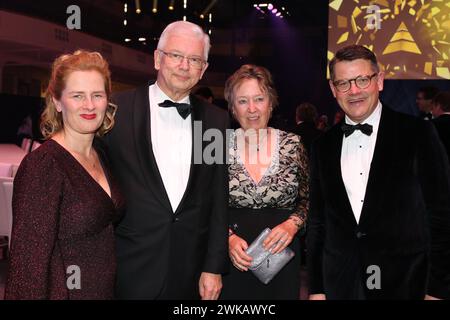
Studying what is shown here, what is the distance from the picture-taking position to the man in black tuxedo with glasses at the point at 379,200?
212 cm

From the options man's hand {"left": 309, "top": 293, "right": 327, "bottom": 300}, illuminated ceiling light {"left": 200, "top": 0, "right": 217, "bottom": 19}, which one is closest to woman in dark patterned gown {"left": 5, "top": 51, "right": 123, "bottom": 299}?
man's hand {"left": 309, "top": 293, "right": 327, "bottom": 300}

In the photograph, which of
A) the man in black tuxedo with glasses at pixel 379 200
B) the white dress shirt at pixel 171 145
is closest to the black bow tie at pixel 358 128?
the man in black tuxedo with glasses at pixel 379 200

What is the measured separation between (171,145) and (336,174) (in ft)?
2.63

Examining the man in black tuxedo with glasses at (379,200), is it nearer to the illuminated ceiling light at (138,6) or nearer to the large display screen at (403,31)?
the large display screen at (403,31)

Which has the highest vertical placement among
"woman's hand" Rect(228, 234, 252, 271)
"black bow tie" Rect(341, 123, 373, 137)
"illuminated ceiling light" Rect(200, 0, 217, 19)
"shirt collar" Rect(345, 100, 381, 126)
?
"illuminated ceiling light" Rect(200, 0, 217, 19)

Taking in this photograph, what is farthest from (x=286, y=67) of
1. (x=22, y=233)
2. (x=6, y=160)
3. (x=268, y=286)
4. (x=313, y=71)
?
(x=22, y=233)

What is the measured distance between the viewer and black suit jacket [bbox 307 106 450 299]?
6.90 feet

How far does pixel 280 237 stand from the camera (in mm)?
2752

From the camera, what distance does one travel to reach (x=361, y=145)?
237cm

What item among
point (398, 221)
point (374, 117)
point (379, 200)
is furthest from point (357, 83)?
point (398, 221)

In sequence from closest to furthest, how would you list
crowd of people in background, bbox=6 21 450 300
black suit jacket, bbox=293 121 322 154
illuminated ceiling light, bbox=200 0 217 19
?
crowd of people in background, bbox=6 21 450 300, black suit jacket, bbox=293 121 322 154, illuminated ceiling light, bbox=200 0 217 19

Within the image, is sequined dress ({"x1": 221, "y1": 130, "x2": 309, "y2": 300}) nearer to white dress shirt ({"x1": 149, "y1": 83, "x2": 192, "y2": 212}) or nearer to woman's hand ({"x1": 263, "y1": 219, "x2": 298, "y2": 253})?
woman's hand ({"x1": 263, "y1": 219, "x2": 298, "y2": 253})

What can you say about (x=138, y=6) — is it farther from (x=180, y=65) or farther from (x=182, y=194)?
(x=182, y=194)

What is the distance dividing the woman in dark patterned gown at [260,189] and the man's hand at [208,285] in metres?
0.39
